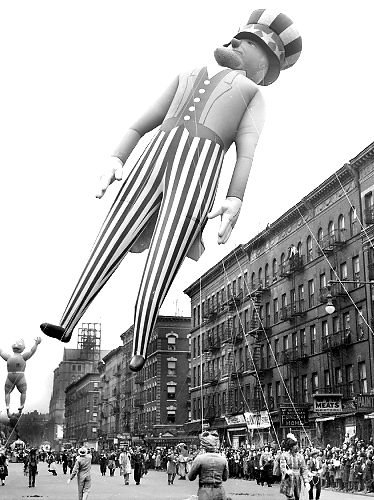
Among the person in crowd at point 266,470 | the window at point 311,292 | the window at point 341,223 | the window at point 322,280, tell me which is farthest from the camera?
the window at point 311,292

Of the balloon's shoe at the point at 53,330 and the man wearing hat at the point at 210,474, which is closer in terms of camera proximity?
the balloon's shoe at the point at 53,330

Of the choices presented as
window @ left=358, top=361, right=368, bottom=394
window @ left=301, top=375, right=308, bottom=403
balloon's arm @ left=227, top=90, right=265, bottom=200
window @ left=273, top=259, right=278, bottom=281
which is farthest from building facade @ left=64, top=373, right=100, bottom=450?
balloon's arm @ left=227, top=90, right=265, bottom=200

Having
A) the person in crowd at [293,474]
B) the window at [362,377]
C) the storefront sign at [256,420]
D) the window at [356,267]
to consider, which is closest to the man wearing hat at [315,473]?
the person in crowd at [293,474]

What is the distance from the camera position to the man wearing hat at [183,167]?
7406 mm

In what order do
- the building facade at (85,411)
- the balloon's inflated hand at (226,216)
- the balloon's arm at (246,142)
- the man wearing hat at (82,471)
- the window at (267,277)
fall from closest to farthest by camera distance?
the balloon's inflated hand at (226,216), the balloon's arm at (246,142), the man wearing hat at (82,471), the window at (267,277), the building facade at (85,411)

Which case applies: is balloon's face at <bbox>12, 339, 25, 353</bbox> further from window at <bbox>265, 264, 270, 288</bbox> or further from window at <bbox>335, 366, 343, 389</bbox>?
window at <bbox>265, 264, 270, 288</bbox>

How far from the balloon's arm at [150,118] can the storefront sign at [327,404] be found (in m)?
23.4

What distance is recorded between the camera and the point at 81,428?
12312 cm

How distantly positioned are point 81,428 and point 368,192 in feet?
307

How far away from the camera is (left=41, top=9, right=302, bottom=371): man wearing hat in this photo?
7.41m

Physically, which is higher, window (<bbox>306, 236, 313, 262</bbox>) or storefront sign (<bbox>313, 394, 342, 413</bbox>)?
window (<bbox>306, 236, 313, 262</bbox>)

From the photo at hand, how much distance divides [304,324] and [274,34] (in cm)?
3804

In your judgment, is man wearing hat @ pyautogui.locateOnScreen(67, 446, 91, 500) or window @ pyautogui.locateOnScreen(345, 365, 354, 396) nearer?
man wearing hat @ pyautogui.locateOnScreen(67, 446, 91, 500)

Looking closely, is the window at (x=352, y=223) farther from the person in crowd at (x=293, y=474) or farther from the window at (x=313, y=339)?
the person in crowd at (x=293, y=474)
